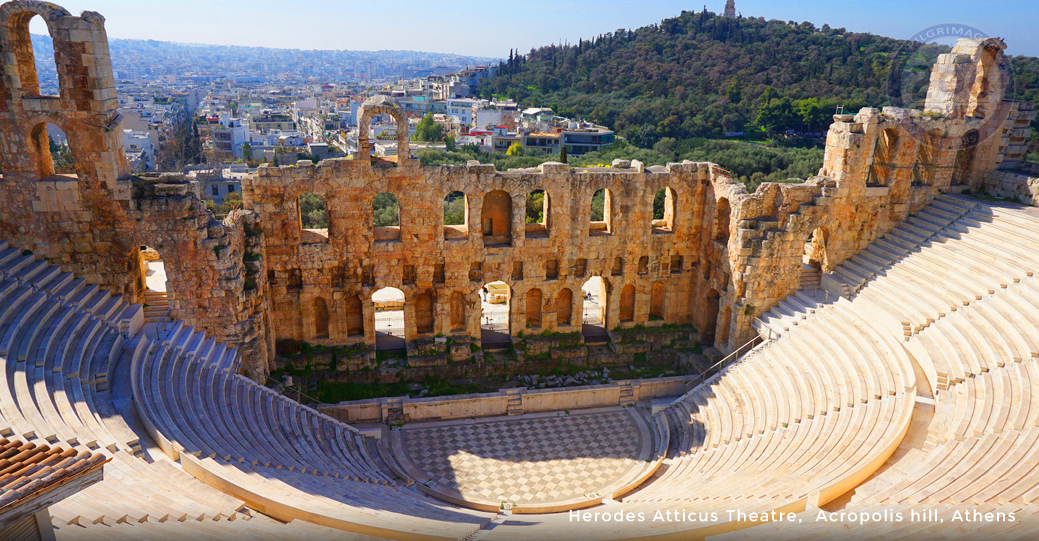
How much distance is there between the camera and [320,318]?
2373 centimetres

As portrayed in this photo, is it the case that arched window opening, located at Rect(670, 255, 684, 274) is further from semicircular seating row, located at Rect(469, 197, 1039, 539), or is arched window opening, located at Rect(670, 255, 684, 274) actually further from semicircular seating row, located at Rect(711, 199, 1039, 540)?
semicircular seating row, located at Rect(711, 199, 1039, 540)

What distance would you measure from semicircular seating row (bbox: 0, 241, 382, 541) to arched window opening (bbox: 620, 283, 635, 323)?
14.9m

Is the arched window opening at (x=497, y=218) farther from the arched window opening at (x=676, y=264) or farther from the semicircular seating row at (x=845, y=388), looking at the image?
the semicircular seating row at (x=845, y=388)

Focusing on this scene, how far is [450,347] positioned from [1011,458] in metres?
16.3

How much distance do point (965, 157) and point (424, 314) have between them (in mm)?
21081

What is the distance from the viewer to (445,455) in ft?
65.5

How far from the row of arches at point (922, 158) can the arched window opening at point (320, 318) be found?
20.0 metres

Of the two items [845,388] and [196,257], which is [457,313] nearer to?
[196,257]

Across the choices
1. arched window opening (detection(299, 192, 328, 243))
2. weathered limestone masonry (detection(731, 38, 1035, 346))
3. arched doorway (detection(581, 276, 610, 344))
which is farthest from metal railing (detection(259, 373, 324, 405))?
weathered limestone masonry (detection(731, 38, 1035, 346))

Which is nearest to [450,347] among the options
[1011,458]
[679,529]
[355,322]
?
[355,322]

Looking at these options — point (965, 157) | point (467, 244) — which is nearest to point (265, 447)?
point (467, 244)

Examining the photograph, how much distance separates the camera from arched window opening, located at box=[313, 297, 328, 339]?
23391mm

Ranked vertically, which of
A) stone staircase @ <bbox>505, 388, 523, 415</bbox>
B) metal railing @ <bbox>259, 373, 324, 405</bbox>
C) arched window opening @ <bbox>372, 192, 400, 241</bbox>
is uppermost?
arched window opening @ <bbox>372, 192, 400, 241</bbox>

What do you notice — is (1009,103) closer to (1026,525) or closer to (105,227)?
(1026,525)
